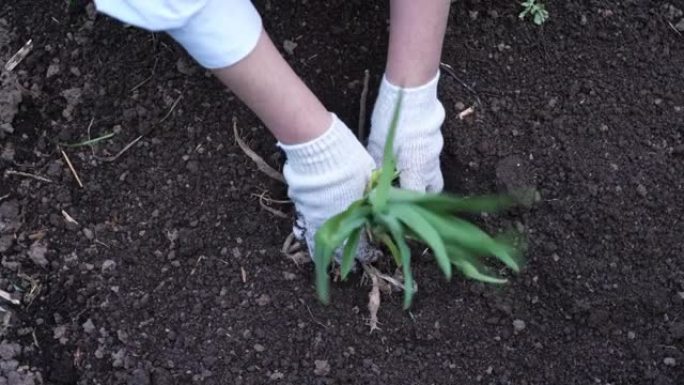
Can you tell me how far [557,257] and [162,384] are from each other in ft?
2.20

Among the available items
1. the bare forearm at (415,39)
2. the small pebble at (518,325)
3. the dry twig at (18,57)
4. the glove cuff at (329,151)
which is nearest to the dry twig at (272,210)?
the glove cuff at (329,151)

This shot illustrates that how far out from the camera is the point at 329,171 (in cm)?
131

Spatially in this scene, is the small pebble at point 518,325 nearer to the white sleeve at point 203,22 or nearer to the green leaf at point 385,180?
the green leaf at point 385,180

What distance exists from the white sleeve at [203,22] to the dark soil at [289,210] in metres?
0.32

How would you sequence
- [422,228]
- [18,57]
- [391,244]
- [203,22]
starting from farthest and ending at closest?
[18,57] → [391,244] → [203,22] → [422,228]

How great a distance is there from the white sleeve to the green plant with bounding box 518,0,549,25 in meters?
0.56

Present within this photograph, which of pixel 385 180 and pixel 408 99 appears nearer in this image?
pixel 385 180

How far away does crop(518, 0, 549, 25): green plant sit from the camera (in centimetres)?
157

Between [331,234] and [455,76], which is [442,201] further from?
[455,76]

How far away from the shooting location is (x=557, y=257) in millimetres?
1445

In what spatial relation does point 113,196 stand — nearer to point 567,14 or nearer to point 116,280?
point 116,280

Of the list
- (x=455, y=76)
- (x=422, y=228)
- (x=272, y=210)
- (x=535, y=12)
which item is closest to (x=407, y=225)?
(x=422, y=228)

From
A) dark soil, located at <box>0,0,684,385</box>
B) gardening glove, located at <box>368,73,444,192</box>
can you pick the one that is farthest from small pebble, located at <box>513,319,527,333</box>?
gardening glove, located at <box>368,73,444,192</box>

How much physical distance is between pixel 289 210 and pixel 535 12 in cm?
57
